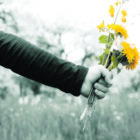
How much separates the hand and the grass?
109 centimetres

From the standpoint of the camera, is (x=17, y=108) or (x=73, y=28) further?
(x=73, y=28)

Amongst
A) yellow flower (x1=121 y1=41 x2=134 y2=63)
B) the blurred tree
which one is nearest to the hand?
yellow flower (x1=121 y1=41 x2=134 y2=63)

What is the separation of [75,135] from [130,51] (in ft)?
4.14

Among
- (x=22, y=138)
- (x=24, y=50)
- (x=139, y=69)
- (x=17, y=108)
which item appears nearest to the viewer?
(x=24, y=50)

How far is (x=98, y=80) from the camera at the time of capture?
1.24 m

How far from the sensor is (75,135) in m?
2.24

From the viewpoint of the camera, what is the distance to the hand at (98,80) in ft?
3.90

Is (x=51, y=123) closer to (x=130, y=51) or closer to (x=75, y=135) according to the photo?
(x=75, y=135)

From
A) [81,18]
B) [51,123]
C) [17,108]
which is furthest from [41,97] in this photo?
[51,123]

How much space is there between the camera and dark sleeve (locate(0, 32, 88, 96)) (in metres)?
1.17

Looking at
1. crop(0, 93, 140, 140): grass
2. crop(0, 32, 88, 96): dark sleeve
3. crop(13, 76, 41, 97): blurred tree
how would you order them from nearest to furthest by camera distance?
1. crop(0, 32, 88, 96): dark sleeve
2. crop(0, 93, 140, 140): grass
3. crop(13, 76, 41, 97): blurred tree

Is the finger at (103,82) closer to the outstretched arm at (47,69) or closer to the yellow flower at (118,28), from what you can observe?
the outstretched arm at (47,69)

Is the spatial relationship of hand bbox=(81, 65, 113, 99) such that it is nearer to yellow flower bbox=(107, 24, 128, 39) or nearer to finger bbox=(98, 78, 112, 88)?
finger bbox=(98, 78, 112, 88)

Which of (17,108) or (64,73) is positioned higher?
(64,73)
